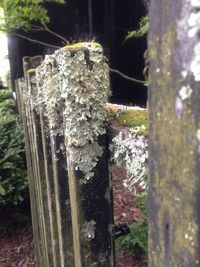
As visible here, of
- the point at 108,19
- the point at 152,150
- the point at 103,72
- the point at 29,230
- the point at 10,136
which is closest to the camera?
the point at 152,150

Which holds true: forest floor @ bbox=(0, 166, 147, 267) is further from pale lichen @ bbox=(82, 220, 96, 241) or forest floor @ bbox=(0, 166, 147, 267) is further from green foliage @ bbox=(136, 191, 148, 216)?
pale lichen @ bbox=(82, 220, 96, 241)

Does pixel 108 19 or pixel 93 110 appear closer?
pixel 93 110

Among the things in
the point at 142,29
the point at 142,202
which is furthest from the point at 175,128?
the point at 142,202

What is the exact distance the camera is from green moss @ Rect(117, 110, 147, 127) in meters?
1.10

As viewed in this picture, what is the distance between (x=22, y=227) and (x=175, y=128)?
3.93 metres

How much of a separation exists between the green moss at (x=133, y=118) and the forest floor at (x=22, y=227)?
2.58 m

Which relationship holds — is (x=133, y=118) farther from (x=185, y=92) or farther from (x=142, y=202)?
(x=142, y=202)

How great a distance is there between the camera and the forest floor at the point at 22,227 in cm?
376

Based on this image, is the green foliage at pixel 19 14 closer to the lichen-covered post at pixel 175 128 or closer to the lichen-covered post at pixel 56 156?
the lichen-covered post at pixel 56 156

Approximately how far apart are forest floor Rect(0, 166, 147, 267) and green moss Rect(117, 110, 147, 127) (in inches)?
102

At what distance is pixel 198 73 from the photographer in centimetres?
54

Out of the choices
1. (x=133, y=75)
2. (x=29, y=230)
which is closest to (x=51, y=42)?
(x=133, y=75)

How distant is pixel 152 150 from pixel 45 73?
0.81 m

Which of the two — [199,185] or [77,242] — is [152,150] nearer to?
[199,185]
